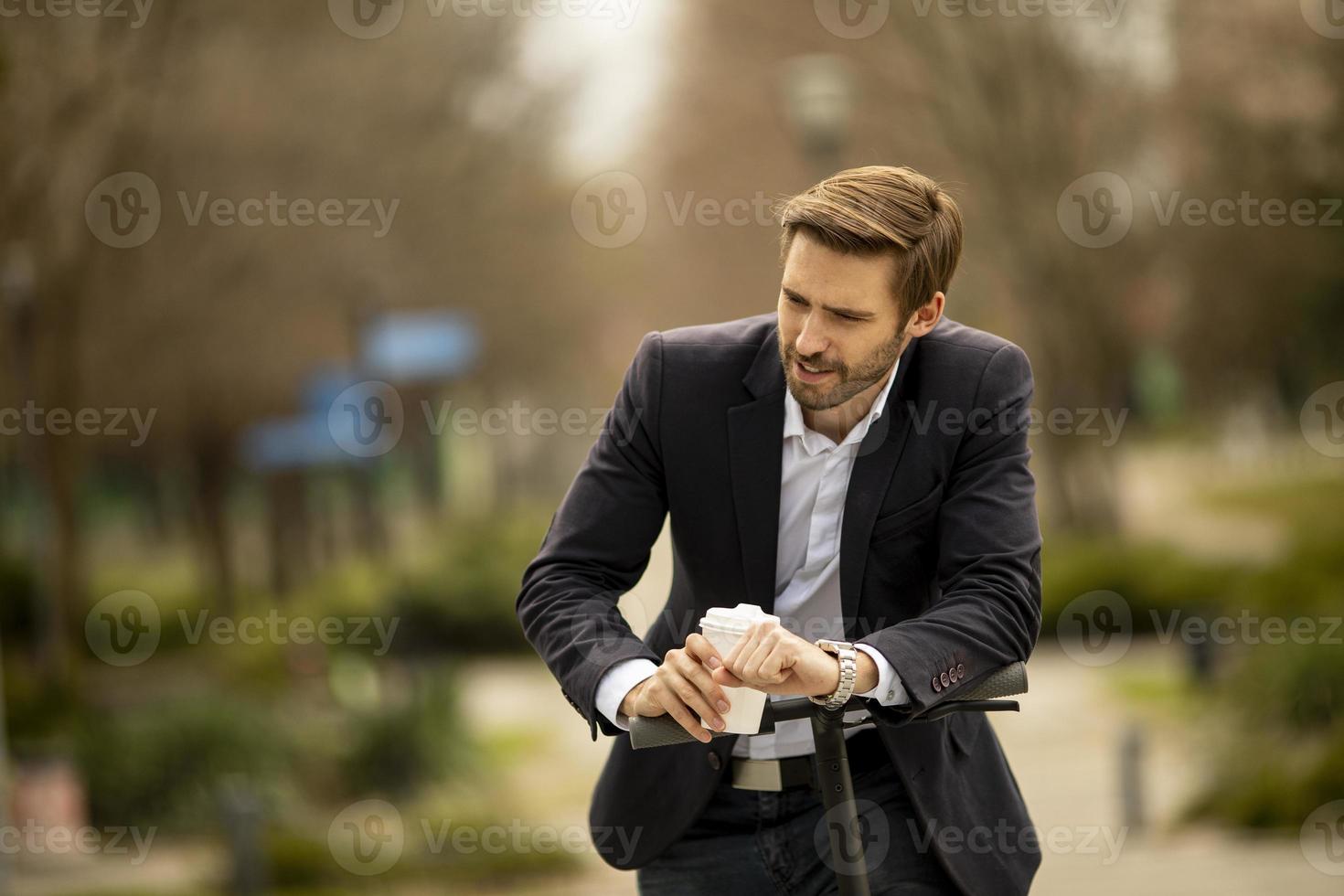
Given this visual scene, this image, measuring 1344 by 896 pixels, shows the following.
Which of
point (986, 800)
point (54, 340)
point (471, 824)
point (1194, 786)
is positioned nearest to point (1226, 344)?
point (1194, 786)

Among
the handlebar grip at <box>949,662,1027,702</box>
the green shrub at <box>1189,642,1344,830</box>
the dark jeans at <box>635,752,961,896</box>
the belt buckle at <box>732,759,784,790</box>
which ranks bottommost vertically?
the green shrub at <box>1189,642,1344,830</box>

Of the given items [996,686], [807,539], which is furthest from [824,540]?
[996,686]

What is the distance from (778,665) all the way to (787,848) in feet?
2.01

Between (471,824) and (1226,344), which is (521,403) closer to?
(1226,344)

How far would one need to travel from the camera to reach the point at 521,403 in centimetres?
2862

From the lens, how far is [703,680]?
7.26ft

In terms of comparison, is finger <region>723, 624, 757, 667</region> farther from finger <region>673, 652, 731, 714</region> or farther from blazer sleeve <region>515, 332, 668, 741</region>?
blazer sleeve <region>515, 332, 668, 741</region>

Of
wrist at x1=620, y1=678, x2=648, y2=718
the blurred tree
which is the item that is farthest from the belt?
the blurred tree

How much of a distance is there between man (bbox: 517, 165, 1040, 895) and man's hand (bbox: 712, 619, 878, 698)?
0.16 m

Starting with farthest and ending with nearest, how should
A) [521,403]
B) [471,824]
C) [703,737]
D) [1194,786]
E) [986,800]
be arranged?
[521,403] < [471,824] < [1194,786] < [986,800] < [703,737]

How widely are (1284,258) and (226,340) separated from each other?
1091 cm

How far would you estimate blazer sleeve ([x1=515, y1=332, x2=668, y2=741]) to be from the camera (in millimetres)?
2490

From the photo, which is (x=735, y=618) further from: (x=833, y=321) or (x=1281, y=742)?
(x=1281, y=742)

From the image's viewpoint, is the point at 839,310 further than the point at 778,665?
Yes
